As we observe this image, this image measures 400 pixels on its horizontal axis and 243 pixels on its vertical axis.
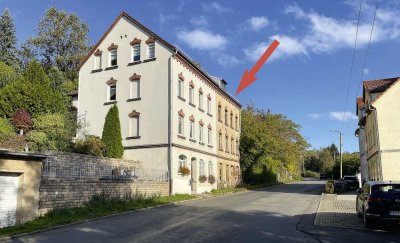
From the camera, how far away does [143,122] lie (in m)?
31.1

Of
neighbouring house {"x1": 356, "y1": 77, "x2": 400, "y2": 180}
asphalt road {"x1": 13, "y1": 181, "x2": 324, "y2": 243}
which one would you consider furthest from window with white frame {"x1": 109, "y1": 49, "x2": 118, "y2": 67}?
neighbouring house {"x1": 356, "y1": 77, "x2": 400, "y2": 180}

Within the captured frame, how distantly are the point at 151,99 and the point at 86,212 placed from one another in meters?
14.1

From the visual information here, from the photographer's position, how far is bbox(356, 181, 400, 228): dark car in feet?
44.6

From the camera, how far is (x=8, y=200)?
592 inches

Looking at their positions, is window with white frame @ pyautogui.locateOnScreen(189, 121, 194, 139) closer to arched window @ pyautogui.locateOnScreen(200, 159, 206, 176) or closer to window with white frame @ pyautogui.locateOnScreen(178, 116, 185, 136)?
window with white frame @ pyautogui.locateOnScreen(178, 116, 185, 136)

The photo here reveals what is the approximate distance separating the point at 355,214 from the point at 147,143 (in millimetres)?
16417

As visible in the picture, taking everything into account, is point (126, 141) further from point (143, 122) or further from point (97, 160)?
point (97, 160)

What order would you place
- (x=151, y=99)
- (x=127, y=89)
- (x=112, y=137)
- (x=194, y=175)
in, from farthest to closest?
(x=194, y=175), (x=127, y=89), (x=151, y=99), (x=112, y=137)

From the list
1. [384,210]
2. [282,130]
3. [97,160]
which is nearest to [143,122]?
[97,160]

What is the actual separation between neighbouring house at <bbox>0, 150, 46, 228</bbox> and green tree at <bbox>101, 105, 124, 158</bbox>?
12323 millimetres

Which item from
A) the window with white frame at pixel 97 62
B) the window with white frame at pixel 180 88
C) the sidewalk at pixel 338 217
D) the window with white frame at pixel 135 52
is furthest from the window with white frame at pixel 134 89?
the sidewalk at pixel 338 217

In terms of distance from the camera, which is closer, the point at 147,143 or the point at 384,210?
the point at 384,210

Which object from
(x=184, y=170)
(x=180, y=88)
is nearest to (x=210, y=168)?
(x=184, y=170)

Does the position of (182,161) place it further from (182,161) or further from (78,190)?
(78,190)
